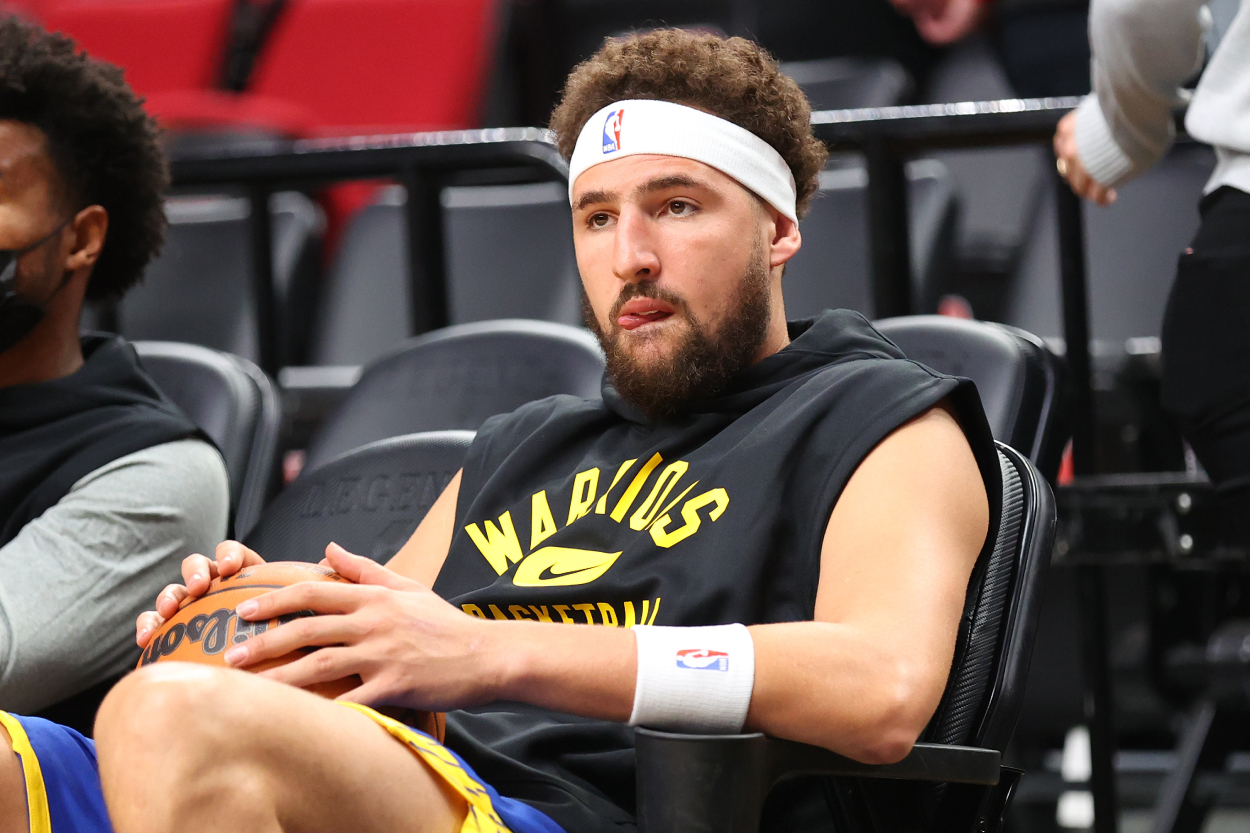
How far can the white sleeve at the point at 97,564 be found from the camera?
1.80m

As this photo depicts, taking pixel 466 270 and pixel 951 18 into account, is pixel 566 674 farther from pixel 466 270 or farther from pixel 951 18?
pixel 951 18

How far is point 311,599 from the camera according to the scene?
4.28ft

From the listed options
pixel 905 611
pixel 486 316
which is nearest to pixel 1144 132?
pixel 905 611

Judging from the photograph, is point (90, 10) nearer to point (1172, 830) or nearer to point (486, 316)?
point (486, 316)

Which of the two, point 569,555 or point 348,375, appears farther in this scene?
point 348,375

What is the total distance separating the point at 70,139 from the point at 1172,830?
2.05 m

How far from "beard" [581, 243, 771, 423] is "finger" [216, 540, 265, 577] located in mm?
469

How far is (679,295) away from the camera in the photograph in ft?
5.62

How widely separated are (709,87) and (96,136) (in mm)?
988

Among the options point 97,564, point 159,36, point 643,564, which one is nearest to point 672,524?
point 643,564

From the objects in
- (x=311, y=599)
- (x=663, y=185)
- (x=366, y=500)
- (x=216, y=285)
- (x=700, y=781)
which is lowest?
(x=216, y=285)

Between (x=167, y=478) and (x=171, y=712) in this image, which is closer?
(x=171, y=712)

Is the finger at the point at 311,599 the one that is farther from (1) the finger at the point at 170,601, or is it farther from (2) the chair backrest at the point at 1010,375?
(2) the chair backrest at the point at 1010,375

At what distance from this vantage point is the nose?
1.70 metres
